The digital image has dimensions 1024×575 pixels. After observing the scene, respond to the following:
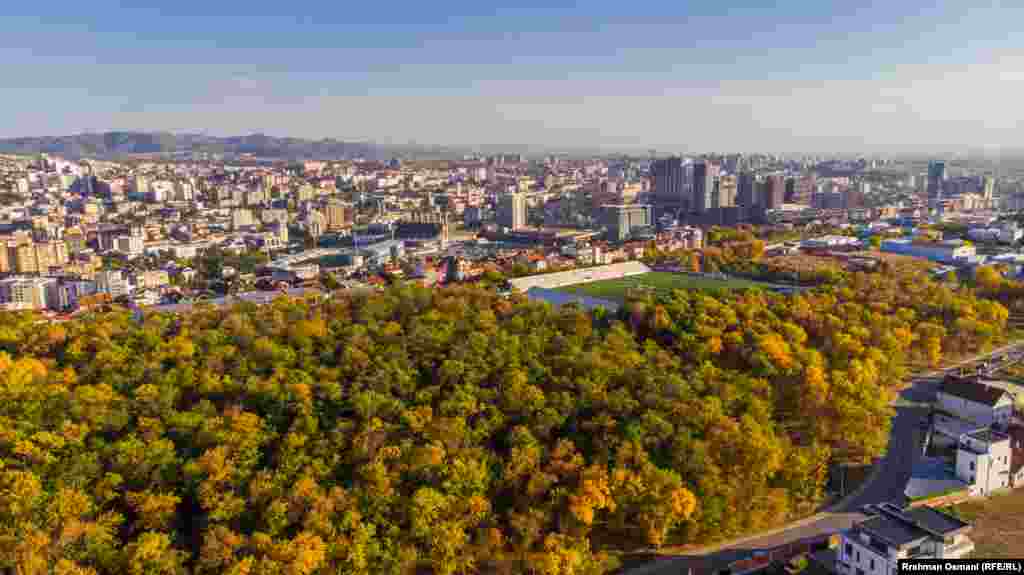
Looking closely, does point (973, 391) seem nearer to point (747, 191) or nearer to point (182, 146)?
point (747, 191)

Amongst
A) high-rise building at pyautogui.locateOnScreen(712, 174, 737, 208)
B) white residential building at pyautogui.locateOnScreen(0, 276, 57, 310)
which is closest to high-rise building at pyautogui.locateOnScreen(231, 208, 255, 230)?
white residential building at pyautogui.locateOnScreen(0, 276, 57, 310)

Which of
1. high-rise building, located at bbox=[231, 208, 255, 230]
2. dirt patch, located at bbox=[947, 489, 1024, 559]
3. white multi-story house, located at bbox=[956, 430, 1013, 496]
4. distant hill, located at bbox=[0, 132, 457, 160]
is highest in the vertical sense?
distant hill, located at bbox=[0, 132, 457, 160]

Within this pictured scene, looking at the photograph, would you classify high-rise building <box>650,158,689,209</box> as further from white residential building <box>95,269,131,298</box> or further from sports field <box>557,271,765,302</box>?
white residential building <box>95,269,131,298</box>

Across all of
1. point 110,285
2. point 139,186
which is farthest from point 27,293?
point 139,186

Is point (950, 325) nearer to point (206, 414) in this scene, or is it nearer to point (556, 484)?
point (556, 484)

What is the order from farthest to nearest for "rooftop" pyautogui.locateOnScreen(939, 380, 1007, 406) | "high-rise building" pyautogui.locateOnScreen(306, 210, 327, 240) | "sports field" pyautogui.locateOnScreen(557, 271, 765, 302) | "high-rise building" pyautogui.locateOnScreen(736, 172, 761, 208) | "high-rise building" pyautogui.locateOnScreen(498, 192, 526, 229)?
"high-rise building" pyautogui.locateOnScreen(736, 172, 761, 208) < "high-rise building" pyautogui.locateOnScreen(498, 192, 526, 229) < "high-rise building" pyautogui.locateOnScreen(306, 210, 327, 240) < "sports field" pyautogui.locateOnScreen(557, 271, 765, 302) < "rooftop" pyautogui.locateOnScreen(939, 380, 1007, 406)

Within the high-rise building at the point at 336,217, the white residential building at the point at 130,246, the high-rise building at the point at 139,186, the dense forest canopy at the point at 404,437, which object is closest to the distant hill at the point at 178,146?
the high-rise building at the point at 139,186

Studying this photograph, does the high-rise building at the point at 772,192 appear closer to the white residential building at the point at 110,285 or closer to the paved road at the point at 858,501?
the paved road at the point at 858,501
